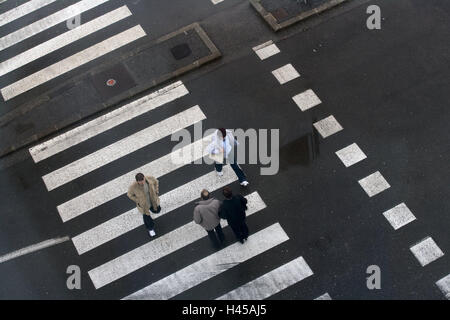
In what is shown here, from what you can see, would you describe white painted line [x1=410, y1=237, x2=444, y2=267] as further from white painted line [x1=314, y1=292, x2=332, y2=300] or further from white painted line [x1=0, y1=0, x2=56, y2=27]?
white painted line [x1=0, y1=0, x2=56, y2=27]

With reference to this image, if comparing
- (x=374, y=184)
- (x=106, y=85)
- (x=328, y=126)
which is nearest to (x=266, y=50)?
(x=328, y=126)

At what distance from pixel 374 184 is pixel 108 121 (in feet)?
21.3

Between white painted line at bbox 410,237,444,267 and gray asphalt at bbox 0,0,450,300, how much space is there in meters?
0.11

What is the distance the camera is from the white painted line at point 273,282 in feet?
39.0

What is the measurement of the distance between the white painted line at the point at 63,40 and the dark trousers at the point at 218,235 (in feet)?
24.1

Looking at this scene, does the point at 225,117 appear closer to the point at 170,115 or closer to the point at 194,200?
the point at 170,115

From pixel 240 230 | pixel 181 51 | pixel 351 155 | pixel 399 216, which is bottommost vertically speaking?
pixel 399 216

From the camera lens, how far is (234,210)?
1131 centimetres

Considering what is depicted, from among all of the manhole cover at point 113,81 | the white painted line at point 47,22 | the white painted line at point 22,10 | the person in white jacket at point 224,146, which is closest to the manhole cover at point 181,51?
the manhole cover at point 113,81

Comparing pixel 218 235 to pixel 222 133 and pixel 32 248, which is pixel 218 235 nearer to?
pixel 222 133

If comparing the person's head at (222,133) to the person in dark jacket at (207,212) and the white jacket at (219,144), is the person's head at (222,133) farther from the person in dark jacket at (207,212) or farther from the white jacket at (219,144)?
the person in dark jacket at (207,212)

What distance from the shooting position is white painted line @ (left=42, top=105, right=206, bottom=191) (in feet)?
45.9

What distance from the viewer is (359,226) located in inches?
490

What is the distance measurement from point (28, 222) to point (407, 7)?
1082 cm
